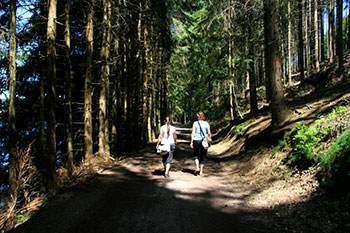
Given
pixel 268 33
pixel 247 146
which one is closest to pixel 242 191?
pixel 247 146

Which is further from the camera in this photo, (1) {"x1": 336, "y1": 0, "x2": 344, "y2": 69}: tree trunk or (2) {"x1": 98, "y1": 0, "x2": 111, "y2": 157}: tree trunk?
(1) {"x1": 336, "y1": 0, "x2": 344, "y2": 69}: tree trunk

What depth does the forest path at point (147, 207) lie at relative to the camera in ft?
13.1

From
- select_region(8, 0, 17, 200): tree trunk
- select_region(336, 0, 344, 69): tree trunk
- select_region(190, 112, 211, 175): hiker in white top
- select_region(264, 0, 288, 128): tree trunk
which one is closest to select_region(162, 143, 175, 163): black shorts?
select_region(190, 112, 211, 175): hiker in white top

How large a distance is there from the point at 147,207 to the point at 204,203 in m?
1.33

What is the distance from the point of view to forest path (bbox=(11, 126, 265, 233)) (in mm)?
4000

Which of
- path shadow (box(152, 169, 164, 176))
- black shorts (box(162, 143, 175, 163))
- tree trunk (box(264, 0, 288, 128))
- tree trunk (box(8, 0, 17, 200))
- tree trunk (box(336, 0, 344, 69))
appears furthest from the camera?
tree trunk (box(336, 0, 344, 69))

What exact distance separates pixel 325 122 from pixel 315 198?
2.86 metres

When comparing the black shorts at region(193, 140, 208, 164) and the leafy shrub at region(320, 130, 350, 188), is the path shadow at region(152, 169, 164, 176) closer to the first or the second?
the black shorts at region(193, 140, 208, 164)

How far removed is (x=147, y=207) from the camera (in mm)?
4922

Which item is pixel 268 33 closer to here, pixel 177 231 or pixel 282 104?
pixel 282 104

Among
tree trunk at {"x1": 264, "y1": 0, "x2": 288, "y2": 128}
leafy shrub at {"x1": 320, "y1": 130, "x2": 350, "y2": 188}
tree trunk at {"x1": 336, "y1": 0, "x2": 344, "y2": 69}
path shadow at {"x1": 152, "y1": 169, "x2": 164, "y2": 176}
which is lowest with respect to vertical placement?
path shadow at {"x1": 152, "y1": 169, "x2": 164, "y2": 176}

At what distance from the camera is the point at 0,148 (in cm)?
1056

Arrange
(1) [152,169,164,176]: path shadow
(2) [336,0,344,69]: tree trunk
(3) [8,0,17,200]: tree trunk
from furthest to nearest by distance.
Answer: (2) [336,0,344,69]: tree trunk, (1) [152,169,164,176]: path shadow, (3) [8,0,17,200]: tree trunk

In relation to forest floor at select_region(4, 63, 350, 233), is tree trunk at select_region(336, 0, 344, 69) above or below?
above
